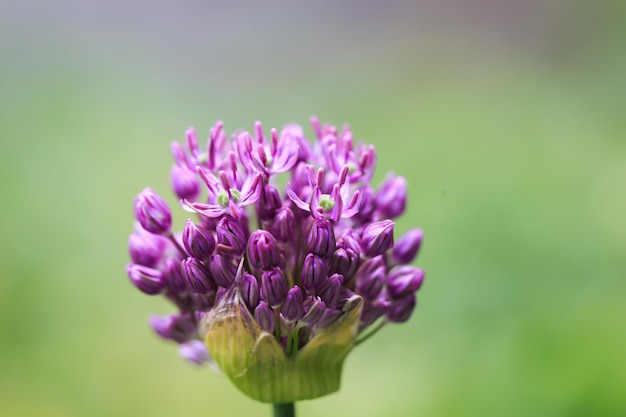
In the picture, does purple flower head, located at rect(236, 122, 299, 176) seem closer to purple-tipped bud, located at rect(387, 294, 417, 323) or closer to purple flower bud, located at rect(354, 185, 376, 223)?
purple flower bud, located at rect(354, 185, 376, 223)

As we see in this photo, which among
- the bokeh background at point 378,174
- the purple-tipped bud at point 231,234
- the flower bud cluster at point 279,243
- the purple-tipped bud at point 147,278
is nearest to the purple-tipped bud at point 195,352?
the flower bud cluster at point 279,243

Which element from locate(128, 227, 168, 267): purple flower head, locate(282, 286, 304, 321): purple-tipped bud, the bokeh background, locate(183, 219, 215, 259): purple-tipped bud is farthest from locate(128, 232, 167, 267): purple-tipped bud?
the bokeh background

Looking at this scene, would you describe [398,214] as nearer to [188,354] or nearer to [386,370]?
[188,354]

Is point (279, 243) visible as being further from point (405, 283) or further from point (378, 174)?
point (378, 174)

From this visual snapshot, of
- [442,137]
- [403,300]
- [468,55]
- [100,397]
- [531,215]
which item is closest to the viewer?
[403,300]

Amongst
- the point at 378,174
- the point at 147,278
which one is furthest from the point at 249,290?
the point at 378,174

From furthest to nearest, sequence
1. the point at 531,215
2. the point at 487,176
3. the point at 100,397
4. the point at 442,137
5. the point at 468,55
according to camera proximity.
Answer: the point at 468,55 < the point at 442,137 < the point at 487,176 < the point at 531,215 < the point at 100,397

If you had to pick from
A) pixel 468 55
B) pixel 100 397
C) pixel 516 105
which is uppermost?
pixel 468 55

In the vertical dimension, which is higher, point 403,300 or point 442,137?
point 442,137

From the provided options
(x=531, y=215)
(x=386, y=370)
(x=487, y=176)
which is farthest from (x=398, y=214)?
(x=487, y=176)
